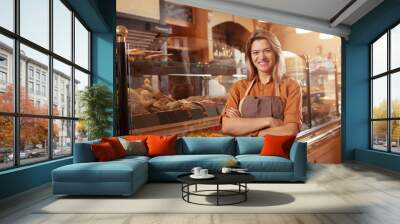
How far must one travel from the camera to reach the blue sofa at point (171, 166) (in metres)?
5.11

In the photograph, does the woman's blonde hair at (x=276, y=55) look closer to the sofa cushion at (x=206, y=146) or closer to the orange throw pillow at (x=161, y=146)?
the sofa cushion at (x=206, y=146)

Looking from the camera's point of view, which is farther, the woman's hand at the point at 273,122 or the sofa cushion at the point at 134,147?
the woman's hand at the point at 273,122

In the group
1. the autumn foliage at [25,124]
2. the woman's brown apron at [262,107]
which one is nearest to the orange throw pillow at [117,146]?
the autumn foliage at [25,124]

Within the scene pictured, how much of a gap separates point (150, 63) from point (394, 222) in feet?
21.2

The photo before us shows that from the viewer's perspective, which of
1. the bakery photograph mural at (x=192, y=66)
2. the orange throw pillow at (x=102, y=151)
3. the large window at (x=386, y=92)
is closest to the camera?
the orange throw pillow at (x=102, y=151)

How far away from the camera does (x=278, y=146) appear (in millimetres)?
6738

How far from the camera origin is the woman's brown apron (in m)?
8.92

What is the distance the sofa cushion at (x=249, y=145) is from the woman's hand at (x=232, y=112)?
1.77 metres

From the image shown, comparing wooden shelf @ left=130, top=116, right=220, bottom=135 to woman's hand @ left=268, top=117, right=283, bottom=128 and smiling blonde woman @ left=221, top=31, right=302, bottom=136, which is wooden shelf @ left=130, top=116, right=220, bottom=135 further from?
woman's hand @ left=268, top=117, right=283, bottom=128

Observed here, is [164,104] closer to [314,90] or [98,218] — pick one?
[314,90]

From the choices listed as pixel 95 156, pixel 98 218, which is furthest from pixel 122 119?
pixel 98 218

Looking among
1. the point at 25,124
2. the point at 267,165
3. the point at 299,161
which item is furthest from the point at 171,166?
the point at 25,124

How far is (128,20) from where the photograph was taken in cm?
912

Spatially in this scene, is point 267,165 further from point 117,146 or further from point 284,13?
point 284,13
